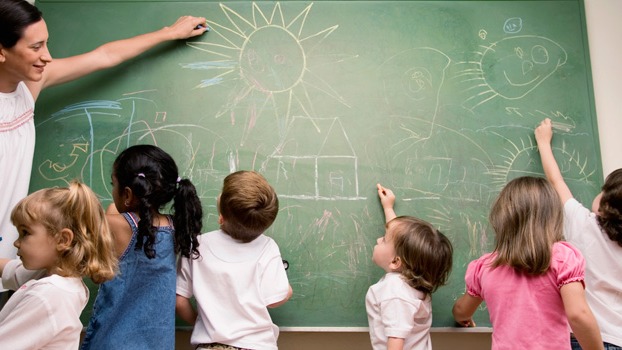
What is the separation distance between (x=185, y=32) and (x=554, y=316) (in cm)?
207

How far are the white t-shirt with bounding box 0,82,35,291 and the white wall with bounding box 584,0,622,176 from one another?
2672 mm

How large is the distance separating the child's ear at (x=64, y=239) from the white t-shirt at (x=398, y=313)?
1201 millimetres

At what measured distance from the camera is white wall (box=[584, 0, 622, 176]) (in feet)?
9.11

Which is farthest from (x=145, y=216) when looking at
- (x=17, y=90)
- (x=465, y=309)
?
(x=465, y=309)

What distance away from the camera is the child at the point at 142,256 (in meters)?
2.09

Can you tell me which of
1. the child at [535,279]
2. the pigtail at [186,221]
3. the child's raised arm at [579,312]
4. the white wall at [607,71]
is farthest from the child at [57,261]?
the white wall at [607,71]

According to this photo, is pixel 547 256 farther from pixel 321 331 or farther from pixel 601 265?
pixel 321 331

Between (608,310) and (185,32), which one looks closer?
(608,310)

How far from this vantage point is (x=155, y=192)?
2143 millimetres

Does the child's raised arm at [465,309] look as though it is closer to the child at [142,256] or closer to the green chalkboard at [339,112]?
the green chalkboard at [339,112]

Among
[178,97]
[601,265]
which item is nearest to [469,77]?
[601,265]

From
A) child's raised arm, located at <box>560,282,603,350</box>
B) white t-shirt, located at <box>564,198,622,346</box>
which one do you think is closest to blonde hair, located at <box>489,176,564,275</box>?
child's raised arm, located at <box>560,282,603,350</box>

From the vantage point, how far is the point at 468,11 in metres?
2.87

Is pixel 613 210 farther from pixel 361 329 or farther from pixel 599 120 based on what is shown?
pixel 361 329
